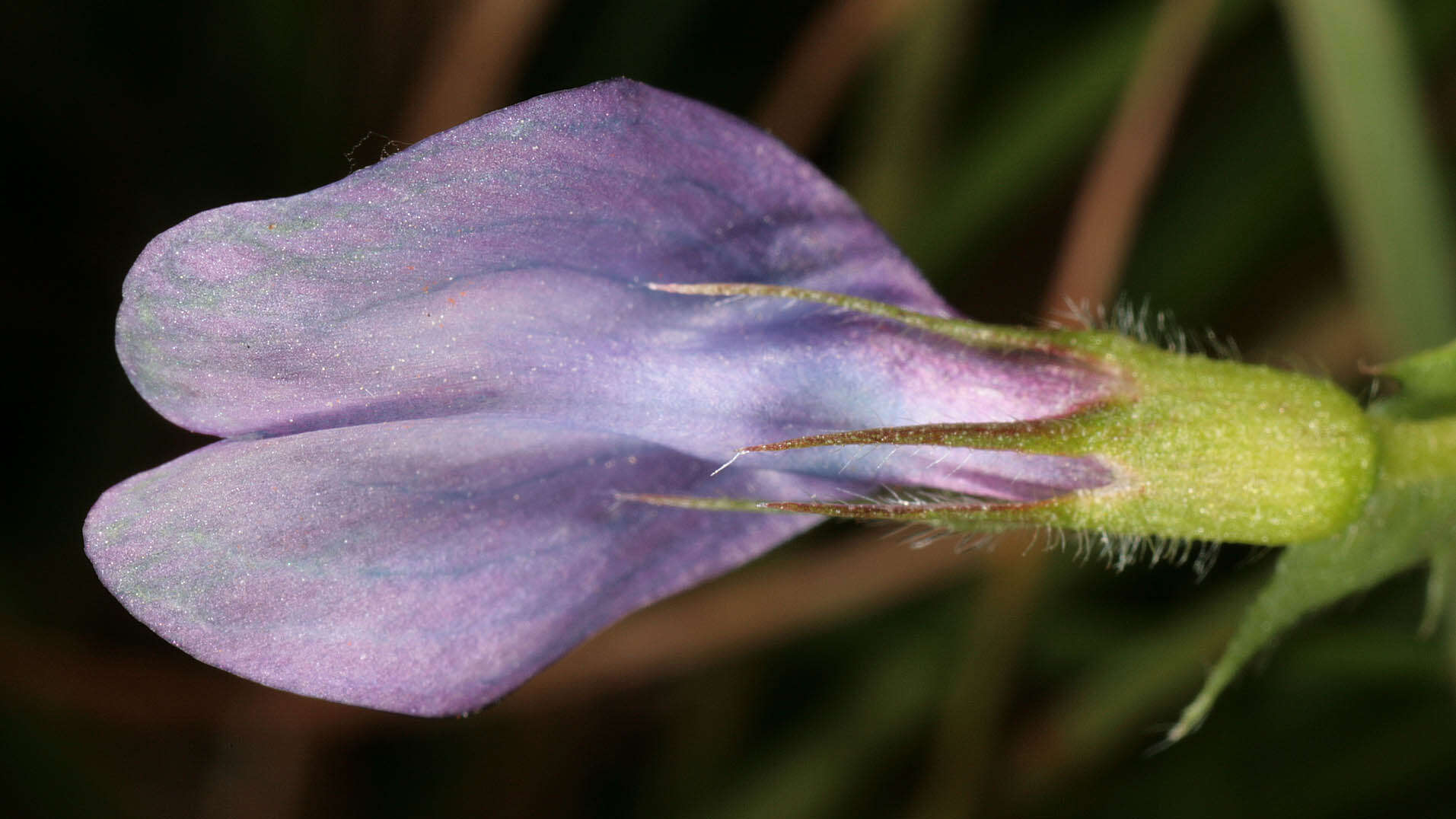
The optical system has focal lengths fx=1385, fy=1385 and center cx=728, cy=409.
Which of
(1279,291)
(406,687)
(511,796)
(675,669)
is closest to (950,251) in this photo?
(1279,291)

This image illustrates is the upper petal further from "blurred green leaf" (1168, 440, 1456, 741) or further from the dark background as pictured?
the dark background

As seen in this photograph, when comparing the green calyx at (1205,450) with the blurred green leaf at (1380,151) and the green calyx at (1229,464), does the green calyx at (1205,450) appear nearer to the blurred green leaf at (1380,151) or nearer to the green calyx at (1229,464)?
the green calyx at (1229,464)

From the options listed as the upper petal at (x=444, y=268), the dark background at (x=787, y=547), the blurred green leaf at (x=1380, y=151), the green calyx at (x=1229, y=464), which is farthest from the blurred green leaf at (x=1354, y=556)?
the dark background at (x=787, y=547)

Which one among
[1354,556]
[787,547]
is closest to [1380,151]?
[1354,556]

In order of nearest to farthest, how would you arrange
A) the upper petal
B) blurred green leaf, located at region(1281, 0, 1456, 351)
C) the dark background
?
the upper petal → blurred green leaf, located at region(1281, 0, 1456, 351) → the dark background

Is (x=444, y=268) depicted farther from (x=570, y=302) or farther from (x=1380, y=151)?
(x=1380, y=151)

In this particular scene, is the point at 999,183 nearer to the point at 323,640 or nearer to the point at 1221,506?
the point at 1221,506

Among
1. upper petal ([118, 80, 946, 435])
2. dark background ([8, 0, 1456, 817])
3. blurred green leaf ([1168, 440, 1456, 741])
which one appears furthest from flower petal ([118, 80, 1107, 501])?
dark background ([8, 0, 1456, 817])
